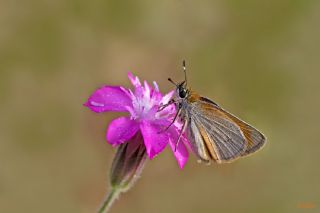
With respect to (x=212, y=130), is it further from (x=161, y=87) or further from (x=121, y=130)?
(x=161, y=87)

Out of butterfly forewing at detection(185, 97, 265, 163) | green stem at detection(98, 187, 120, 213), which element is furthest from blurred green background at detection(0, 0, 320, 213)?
butterfly forewing at detection(185, 97, 265, 163)

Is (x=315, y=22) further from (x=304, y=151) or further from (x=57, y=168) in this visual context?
(x=57, y=168)

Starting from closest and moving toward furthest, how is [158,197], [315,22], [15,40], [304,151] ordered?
[158,197] < [15,40] < [304,151] < [315,22]

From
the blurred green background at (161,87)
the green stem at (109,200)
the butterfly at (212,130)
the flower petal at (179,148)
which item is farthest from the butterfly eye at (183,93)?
the blurred green background at (161,87)

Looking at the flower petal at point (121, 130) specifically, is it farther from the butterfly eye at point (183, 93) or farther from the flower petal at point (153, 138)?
the butterfly eye at point (183, 93)

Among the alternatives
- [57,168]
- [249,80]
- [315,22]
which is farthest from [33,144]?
[315,22]

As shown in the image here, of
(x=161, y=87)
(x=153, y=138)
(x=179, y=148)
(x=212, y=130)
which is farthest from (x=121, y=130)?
(x=161, y=87)
